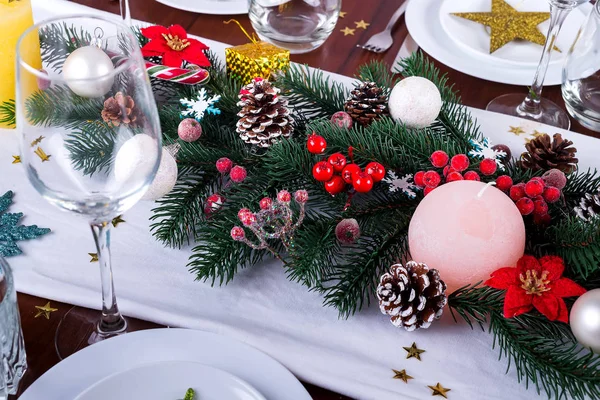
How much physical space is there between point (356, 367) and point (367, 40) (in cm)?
61

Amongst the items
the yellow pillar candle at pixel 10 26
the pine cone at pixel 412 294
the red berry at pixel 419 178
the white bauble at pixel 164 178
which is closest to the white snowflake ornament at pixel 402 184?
the red berry at pixel 419 178

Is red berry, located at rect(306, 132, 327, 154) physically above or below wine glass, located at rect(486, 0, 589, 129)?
above

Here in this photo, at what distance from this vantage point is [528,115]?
0.99 metres

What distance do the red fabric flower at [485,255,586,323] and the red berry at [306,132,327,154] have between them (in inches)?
8.5

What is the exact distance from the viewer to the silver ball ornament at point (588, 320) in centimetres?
62

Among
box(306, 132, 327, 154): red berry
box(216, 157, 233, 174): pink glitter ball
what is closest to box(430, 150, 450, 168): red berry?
box(306, 132, 327, 154): red berry

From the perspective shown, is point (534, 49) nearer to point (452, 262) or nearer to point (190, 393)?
point (452, 262)

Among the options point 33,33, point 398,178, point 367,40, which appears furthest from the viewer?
point 367,40

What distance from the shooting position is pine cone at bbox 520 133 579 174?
79 centimetres

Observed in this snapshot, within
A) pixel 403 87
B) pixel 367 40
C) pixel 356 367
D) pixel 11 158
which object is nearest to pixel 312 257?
pixel 356 367

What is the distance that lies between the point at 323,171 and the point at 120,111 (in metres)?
0.24

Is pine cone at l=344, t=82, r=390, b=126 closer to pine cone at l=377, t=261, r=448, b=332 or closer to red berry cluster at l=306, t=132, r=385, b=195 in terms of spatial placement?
red berry cluster at l=306, t=132, r=385, b=195

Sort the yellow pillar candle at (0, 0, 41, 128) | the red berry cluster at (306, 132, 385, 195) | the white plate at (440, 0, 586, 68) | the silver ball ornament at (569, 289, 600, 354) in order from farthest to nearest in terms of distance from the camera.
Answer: the white plate at (440, 0, 586, 68) < the yellow pillar candle at (0, 0, 41, 128) < the red berry cluster at (306, 132, 385, 195) < the silver ball ornament at (569, 289, 600, 354)

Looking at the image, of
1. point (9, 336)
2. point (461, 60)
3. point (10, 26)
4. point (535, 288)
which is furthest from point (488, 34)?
point (9, 336)
